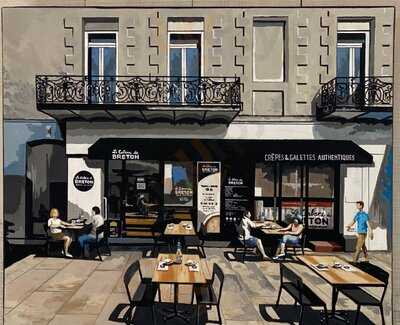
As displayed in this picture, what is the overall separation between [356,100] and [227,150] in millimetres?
2697

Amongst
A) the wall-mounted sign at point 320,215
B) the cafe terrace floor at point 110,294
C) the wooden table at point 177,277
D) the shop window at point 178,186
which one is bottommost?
Result: the cafe terrace floor at point 110,294

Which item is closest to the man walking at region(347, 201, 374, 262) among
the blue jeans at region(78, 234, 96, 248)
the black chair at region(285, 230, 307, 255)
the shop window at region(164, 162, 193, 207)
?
the black chair at region(285, 230, 307, 255)

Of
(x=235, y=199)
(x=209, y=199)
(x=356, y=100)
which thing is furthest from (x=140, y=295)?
(x=356, y=100)

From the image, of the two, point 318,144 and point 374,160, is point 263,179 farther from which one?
point 374,160

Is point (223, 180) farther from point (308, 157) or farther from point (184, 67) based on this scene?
point (184, 67)

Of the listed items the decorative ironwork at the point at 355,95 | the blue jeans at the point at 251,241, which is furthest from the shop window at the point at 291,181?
the decorative ironwork at the point at 355,95

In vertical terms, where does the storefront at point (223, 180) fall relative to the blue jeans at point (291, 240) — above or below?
above

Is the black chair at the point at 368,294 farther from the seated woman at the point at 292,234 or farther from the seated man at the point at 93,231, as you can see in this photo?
the seated man at the point at 93,231

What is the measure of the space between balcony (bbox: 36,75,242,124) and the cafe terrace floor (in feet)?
9.84

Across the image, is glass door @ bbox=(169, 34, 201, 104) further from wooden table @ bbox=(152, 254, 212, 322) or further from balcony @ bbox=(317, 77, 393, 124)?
wooden table @ bbox=(152, 254, 212, 322)

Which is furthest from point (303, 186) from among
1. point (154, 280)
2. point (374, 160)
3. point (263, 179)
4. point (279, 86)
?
point (154, 280)

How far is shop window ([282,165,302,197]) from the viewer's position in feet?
24.1

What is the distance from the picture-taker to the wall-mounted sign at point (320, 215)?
22.8ft

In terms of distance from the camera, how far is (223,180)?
26.9ft
